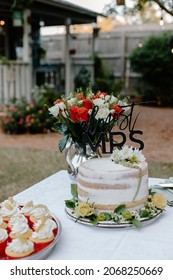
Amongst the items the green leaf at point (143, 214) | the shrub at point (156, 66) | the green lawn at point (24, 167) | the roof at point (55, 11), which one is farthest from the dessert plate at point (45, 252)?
the shrub at point (156, 66)

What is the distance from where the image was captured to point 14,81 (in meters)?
8.88

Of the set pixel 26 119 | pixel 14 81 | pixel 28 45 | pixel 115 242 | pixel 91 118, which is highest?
pixel 28 45

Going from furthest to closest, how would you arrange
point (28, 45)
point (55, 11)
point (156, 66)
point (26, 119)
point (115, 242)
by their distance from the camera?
point (156, 66) → point (55, 11) → point (28, 45) → point (26, 119) → point (115, 242)

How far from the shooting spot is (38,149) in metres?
6.30

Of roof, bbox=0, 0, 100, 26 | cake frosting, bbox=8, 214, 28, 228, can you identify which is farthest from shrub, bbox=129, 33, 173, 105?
cake frosting, bbox=8, 214, 28, 228

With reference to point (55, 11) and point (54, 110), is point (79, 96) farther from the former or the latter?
point (55, 11)

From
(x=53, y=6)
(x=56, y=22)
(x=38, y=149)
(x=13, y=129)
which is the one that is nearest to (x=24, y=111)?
(x=13, y=129)

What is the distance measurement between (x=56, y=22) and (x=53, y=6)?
8.32 feet

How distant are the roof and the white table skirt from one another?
8.00m

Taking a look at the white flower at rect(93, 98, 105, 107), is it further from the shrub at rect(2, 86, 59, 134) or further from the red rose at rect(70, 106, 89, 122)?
the shrub at rect(2, 86, 59, 134)

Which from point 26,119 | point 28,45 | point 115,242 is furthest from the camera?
point 28,45

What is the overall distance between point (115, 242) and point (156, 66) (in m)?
10.7

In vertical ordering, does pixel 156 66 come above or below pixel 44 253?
above

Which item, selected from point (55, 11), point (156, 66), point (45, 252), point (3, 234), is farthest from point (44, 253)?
point (156, 66)
